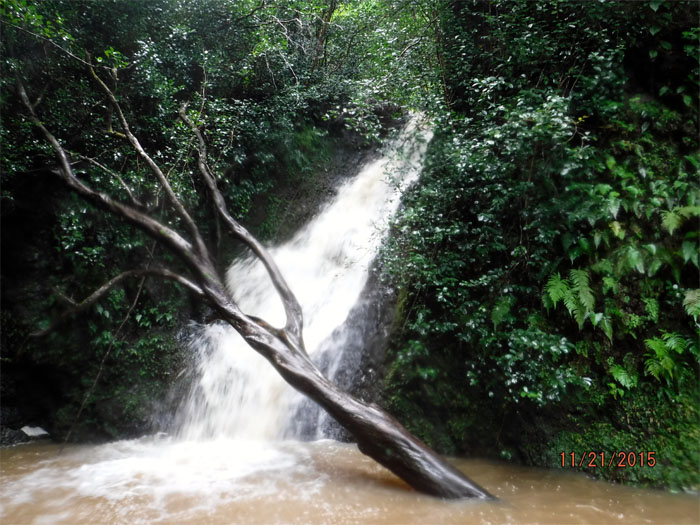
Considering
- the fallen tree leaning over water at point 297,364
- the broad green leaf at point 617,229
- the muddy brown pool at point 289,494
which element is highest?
the broad green leaf at point 617,229

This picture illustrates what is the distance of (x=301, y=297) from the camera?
6.97 meters

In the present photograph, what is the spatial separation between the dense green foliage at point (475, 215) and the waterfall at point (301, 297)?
0.59 metres

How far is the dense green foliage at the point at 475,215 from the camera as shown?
379 cm

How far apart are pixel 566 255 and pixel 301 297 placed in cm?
428

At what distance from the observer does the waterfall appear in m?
5.35

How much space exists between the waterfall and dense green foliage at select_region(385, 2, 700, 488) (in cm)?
111

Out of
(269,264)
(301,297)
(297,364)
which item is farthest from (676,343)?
(301,297)

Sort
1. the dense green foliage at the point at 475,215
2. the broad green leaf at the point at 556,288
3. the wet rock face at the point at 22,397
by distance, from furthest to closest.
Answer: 1. the wet rock face at the point at 22,397
2. the broad green leaf at the point at 556,288
3. the dense green foliage at the point at 475,215

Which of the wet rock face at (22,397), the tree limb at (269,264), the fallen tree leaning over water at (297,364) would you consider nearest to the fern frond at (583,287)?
the fallen tree leaning over water at (297,364)

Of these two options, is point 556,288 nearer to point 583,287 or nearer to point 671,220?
point 583,287

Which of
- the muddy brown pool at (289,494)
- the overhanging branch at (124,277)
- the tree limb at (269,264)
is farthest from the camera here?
the overhanging branch at (124,277)

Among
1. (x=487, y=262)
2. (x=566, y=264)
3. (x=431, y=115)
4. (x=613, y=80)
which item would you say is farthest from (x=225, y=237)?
(x=613, y=80)

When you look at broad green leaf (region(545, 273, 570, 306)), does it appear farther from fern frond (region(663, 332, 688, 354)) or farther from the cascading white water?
the cascading white water

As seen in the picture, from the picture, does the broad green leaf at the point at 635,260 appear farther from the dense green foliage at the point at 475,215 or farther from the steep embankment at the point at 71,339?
the steep embankment at the point at 71,339
